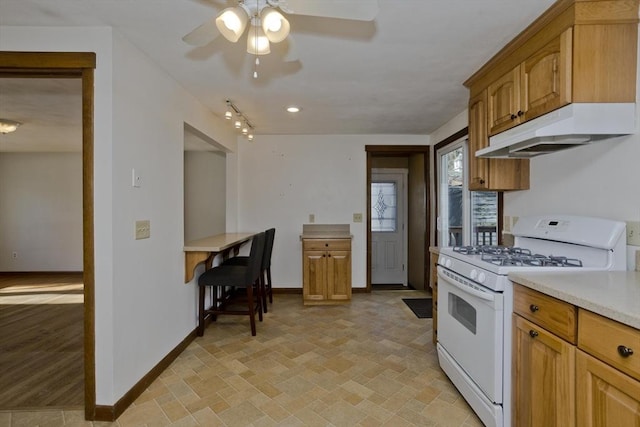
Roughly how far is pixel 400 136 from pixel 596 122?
9.88ft

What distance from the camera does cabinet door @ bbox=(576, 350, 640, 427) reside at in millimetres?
956

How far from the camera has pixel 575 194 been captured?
186 centimetres

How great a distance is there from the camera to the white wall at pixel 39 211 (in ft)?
18.7

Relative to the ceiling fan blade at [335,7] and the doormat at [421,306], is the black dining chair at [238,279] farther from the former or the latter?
the ceiling fan blade at [335,7]

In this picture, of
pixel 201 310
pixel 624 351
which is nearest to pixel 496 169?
pixel 624 351

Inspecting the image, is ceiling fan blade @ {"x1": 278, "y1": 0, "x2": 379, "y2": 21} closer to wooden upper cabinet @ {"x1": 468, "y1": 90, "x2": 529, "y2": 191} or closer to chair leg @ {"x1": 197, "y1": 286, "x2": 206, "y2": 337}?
wooden upper cabinet @ {"x1": 468, "y1": 90, "x2": 529, "y2": 191}

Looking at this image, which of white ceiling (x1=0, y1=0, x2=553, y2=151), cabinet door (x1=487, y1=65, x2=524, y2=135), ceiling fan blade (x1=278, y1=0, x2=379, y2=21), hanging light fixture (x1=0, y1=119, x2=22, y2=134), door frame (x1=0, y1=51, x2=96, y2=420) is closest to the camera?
ceiling fan blade (x1=278, y1=0, x2=379, y2=21)

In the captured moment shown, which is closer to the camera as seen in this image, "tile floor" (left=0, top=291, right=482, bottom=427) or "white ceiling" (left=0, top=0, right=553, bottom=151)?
"white ceiling" (left=0, top=0, right=553, bottom=151)

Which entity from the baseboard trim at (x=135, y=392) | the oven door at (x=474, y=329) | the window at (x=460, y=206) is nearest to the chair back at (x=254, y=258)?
the baseboard trim at (x=135, y=392)

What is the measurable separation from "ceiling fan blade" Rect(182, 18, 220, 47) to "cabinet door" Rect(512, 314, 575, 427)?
6.36 feet

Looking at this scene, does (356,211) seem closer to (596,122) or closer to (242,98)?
(242,98)

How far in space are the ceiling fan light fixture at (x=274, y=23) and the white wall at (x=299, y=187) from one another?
10.4 ft

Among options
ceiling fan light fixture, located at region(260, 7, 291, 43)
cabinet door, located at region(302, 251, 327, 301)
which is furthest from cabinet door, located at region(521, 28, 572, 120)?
cabinet door, located at region(302, 251, 327, 301)

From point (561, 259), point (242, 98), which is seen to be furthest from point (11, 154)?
point (561, 259)
